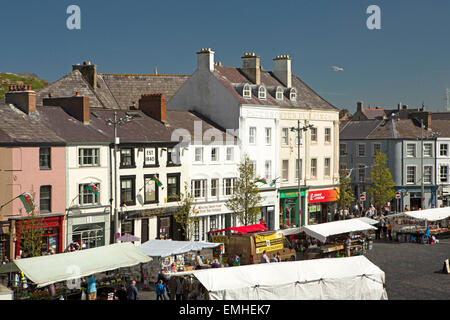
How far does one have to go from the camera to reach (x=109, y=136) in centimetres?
4659

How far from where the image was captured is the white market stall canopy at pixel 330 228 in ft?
145

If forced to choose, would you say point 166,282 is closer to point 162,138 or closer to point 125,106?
point 162,138

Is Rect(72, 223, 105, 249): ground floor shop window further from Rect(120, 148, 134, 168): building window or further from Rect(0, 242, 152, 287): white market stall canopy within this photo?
Rect(0, 242, 152, 287): white market stall canopy

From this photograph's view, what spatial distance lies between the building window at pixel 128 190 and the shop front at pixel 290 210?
59.4 feet

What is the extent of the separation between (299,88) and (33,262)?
4318cm

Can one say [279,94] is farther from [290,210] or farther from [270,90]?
[290,210]

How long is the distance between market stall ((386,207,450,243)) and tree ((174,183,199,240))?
1686 centimetres

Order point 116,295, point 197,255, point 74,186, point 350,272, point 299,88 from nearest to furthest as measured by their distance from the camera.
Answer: point 350,272 → point 116,295 → point 197,255 → point 74,186 → point 299,88

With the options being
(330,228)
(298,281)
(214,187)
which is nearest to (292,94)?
(214,187)

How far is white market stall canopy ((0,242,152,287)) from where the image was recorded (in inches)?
1126

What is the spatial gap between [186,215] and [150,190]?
3.17m

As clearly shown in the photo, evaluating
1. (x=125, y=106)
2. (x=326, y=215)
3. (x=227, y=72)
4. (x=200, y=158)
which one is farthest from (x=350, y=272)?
(x=125, y=106)

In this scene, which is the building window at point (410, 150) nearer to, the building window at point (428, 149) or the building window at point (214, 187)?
the building window at point (428, 149)

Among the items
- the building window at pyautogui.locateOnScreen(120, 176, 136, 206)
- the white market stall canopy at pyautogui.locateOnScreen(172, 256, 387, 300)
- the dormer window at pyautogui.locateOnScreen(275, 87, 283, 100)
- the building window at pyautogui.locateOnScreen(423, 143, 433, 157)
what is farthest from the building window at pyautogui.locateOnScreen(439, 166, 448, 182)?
the white market stall canopy at pyautogui.locateOnScreen(172, 256, 387, 300)
